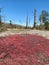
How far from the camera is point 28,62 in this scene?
1213 cm

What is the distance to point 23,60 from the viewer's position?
12.3 m

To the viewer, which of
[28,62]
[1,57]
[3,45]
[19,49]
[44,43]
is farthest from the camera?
[44,43]

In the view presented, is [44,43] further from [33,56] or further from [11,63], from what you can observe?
[11,63]

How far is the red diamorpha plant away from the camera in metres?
12.2

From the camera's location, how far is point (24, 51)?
14.3 meters

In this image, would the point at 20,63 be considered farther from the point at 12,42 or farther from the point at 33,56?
the point at 12,42

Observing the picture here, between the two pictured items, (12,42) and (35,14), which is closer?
(12,42)

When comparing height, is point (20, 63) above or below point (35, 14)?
below

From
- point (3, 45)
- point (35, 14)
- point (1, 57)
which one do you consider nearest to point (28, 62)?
point (1, 57)

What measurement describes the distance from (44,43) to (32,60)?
14.8ft

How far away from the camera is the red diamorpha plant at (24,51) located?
1220 centimetres

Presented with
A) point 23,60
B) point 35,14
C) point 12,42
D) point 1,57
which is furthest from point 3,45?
point 35,14

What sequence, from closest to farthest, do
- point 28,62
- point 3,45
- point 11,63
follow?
point 11,63 < point 28,62 < point 3,45

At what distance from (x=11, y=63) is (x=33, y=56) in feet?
7.99
